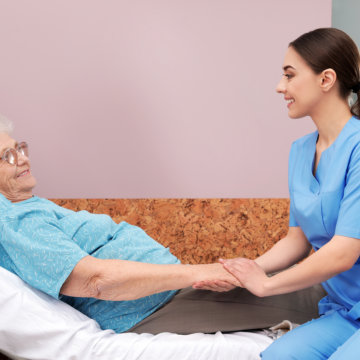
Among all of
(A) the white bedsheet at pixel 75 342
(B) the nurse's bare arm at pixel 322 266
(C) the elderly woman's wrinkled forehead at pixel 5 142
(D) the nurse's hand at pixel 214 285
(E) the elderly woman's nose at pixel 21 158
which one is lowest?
(A) the white bedsheet at pixel 75 342

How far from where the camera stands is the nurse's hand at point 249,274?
1248 millimetres

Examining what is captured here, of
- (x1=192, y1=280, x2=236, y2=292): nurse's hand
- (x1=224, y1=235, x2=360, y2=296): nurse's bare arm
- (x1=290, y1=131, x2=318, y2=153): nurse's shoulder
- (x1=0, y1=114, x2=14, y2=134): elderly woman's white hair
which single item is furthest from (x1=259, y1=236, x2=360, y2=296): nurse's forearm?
(x1=0, y1=114, x2=14, y2=134): elderly woman's white hair

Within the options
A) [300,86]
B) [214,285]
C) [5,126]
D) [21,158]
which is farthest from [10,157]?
[300,86]

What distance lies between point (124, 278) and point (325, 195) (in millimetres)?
584

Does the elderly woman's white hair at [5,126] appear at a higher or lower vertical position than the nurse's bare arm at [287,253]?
higher

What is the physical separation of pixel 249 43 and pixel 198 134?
0.51 meters

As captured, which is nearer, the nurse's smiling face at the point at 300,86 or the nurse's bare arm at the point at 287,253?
the nurse's smiling face at the point at 300,86

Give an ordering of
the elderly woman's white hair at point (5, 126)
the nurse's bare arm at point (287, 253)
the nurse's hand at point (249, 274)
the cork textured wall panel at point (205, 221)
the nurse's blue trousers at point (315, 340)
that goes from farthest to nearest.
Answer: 1. the cork textured wall panel at point (205, 221)
2. the elderly woman's white hair at point (5, 126)
3. the nurse's bare arm at point (287, 253)
4. the nurse's hand at point (249, 274)
5. the nurse's blue trousers at point (315, 340)

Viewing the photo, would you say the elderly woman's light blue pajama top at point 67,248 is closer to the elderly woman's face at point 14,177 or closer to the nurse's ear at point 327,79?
the elderly woman's face at point 14,177

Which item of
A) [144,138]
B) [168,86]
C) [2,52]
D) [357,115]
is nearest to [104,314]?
[357,115]

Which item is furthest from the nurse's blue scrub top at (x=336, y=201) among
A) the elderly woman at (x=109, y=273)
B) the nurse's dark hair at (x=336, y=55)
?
the elderly woman at (x=109, y=273)

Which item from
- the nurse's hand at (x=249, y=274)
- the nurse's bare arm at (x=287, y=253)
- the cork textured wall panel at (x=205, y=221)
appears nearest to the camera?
the nurse's hand at (x=249, y=274)

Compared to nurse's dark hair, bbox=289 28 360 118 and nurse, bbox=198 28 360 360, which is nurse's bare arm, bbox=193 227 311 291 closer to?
nurse, bbox=198 28 360 360

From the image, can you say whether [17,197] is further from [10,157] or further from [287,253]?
[287,253]
